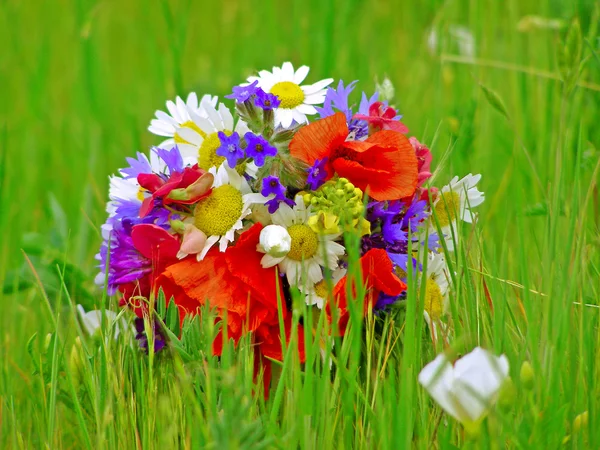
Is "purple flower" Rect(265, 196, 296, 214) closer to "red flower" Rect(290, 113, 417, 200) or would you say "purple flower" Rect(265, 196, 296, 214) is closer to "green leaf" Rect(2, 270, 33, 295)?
"red flower" Rect(290, 113, 417, 200)

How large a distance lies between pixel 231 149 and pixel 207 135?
0.09 meters

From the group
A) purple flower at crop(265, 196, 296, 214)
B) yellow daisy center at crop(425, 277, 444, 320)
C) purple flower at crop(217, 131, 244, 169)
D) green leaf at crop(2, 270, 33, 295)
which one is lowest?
green leaf at crop(2, 270, 33, 295)

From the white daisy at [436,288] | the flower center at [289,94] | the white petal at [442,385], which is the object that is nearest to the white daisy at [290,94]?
the flower center at [289,94]

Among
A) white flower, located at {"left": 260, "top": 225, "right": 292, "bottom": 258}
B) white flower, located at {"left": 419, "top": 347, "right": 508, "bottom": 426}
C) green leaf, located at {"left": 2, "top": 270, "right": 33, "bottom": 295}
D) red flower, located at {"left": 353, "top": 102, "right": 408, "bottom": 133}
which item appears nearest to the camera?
white flower, located at {"left": 419, "top": 347, "right": 508, "bottom": 426}

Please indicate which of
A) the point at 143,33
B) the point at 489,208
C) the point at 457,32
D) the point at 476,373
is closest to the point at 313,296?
the point at 476,373

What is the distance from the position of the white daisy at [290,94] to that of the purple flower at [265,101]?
4 cm

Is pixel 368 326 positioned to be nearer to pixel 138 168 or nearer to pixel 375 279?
pixel 375 279

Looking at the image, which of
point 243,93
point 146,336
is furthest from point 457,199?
point 146,336

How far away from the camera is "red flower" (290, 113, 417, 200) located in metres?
0.77

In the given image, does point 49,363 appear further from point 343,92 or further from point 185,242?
point 343,92

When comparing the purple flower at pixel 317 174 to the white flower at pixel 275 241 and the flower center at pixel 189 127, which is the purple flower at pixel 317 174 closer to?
the white flower at pixel 275 241

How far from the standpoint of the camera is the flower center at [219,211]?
2.56 feet

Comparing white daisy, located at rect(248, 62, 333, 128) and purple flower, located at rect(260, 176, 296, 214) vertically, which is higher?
white daisy, located at rect(248, 62, 333, 128)

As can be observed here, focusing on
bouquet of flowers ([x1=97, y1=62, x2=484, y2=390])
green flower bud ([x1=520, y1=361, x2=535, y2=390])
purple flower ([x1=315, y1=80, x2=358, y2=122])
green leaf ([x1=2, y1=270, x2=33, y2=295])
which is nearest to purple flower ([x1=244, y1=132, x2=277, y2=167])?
bouquet of flowers ([x1=97, y1=62, x2=484, y2=390])
